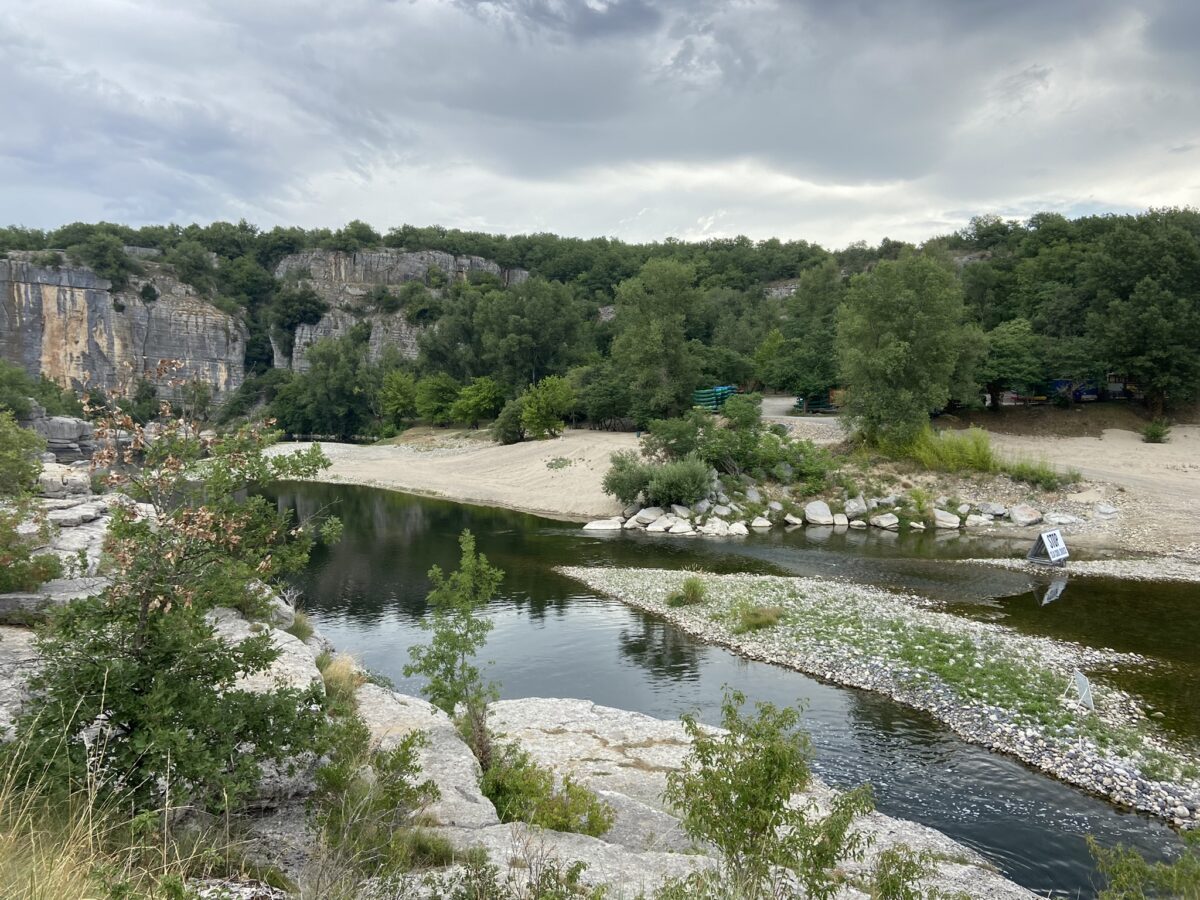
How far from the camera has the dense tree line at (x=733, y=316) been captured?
1565 inches

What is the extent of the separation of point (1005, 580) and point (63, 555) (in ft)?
85.4

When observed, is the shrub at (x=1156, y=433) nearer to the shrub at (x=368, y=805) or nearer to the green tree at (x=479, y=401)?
the shrub at (x=368, y=805)

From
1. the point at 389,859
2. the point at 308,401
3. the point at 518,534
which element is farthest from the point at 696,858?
the point at 308,401

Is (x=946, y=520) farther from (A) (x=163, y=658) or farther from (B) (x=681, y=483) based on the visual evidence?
(A) (x=163, y=658)

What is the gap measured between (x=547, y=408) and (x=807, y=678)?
42.6 metres

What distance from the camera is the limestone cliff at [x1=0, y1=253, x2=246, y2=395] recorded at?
3521 inches

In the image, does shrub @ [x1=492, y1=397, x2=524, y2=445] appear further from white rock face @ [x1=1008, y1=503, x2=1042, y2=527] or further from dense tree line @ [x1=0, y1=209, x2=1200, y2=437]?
white rock face @ [x1=1008, y1=503, x2=1042, y2=527]

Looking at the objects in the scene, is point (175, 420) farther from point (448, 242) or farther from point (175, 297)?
point (448, 242)

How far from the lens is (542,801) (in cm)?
850

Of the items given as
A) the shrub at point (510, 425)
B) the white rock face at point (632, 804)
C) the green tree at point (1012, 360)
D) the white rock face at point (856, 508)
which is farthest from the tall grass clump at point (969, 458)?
the shrub at point (510, 425)

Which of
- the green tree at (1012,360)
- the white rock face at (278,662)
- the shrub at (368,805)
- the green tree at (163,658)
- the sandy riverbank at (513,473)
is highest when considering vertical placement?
the green tree at (1012,360)

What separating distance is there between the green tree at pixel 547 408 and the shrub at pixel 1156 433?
36.8 meters

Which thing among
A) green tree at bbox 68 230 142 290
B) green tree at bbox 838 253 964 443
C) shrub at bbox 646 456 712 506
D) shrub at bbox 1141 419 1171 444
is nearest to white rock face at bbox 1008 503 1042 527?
green tree at bbox 838 253 964 443

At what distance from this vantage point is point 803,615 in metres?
19.5
